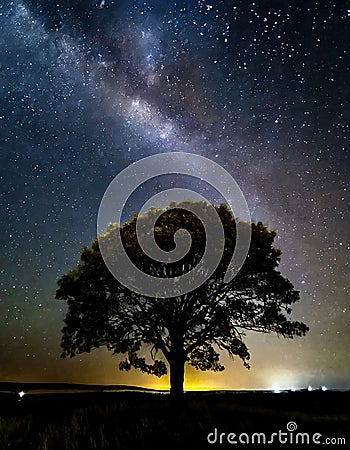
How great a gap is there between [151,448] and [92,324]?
1612 centimetres

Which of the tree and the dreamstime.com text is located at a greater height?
the tree

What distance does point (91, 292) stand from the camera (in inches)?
858

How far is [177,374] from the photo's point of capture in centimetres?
2186

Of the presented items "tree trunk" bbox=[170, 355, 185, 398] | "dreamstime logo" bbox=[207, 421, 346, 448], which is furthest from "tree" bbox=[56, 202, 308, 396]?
"dreamstime logo" bbox=[207, 421, 346, 448]

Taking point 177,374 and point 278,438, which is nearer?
point 278,438

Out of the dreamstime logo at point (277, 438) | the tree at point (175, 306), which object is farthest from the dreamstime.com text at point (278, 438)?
the tree at point (175, 306)

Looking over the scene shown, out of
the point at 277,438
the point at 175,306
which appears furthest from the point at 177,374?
the point at 277,438

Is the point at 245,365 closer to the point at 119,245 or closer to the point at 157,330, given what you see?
the point at 157,330

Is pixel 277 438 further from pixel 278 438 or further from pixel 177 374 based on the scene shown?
pixel 177 374

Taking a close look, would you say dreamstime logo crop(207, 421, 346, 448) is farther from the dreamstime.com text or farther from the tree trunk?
the tree trunk

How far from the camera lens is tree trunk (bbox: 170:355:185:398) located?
2159 cm

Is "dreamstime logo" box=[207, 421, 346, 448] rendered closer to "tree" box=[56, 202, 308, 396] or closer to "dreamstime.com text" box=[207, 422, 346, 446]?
"dreamstime.com text" box=[207, 422, 346, 446]

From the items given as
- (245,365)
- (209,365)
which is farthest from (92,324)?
(245,365)

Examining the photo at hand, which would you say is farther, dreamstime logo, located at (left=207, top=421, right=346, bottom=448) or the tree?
the tree
